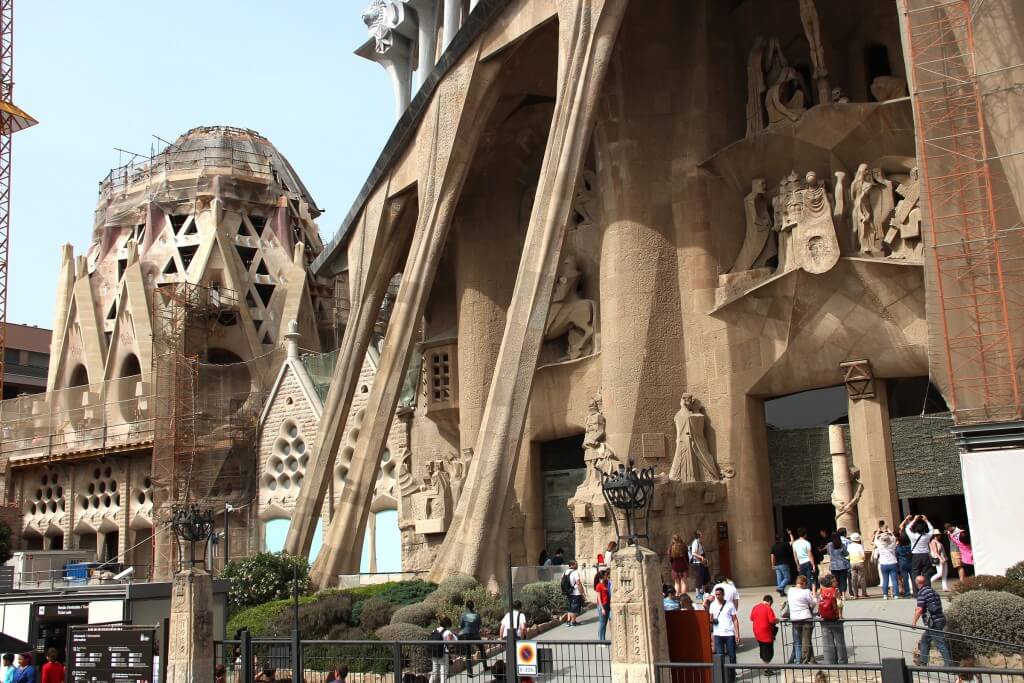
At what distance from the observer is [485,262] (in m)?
23.8

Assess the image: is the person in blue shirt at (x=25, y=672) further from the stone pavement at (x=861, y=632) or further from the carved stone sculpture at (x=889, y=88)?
the carved stone sculpture at (x=889, y=88)

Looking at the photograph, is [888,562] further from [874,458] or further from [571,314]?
[571,314]

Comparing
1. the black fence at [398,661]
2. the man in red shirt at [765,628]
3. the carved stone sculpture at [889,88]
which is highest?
the carved stone sculpture at [889,88]

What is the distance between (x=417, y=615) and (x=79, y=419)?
2515 centimetres

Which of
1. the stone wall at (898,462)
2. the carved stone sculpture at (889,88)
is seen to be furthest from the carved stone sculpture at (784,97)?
the stone wall at (898,462)

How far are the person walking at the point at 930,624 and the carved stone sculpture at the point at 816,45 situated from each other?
11.0 meters

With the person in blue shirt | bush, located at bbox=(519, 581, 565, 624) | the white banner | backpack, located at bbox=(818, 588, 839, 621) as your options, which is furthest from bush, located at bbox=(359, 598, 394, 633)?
the white banner

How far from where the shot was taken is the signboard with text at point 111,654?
421 inches

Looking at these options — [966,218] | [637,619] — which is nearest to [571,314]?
[966,218]

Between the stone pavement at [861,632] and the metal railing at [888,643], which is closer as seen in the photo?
the metal railing at [888,643]

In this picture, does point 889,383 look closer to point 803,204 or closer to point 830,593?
point 803,204

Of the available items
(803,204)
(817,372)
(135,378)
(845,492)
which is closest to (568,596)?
(845,492)

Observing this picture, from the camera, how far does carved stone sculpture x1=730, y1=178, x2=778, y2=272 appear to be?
64.3 feet

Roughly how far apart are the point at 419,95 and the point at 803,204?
26.8 feet
